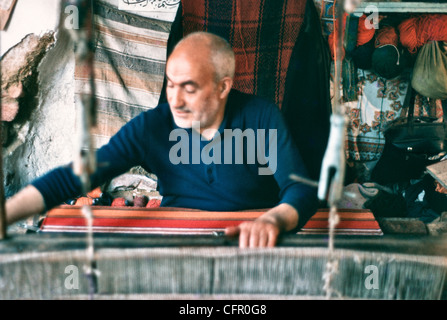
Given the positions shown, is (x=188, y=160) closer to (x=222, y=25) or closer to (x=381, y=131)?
(x=222, y=25)

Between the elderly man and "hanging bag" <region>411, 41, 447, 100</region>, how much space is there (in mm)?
1923

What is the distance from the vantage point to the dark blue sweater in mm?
1825

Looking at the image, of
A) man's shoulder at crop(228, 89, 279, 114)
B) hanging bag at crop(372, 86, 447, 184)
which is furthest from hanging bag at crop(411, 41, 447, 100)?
man's shoulder at crop(228, 89, 279, 114)

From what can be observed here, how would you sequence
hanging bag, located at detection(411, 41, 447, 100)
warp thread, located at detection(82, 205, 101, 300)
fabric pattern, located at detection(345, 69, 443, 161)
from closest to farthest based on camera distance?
warp thread, located at detection(82, 205, 101, 300) < hanging bag, located at detection(411, 41, 447, 100) < fabric pattern, located at detection(345, 69, 443, 161)

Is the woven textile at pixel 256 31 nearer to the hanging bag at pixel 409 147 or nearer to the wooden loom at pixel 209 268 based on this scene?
the hanging bag at pixel 409 147

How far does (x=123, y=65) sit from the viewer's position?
3.09 metres

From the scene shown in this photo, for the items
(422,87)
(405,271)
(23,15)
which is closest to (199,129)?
(405,271)

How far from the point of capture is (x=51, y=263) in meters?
0.94

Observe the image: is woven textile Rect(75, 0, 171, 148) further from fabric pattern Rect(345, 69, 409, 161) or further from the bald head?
fabric pattern Rect(345, 69, 409, 161)

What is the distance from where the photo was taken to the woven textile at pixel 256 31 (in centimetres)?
259

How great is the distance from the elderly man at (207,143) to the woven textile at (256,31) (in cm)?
81

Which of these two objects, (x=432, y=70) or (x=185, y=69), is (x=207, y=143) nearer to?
(x=185, y=69)

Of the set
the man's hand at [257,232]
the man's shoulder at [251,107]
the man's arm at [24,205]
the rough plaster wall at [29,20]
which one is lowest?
the man's hand at [257,232]

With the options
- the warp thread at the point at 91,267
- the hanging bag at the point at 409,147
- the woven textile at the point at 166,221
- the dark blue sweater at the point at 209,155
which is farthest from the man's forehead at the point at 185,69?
the hanging bag at the point at 409,147
